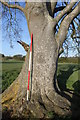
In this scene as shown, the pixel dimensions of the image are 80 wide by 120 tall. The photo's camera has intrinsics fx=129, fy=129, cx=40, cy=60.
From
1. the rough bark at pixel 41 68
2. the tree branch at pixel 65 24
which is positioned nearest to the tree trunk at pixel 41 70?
the rough bark at pixel 41 68

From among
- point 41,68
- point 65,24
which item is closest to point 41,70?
point 41,68

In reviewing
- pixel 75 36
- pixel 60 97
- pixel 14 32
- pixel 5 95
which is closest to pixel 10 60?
pixel 14 32

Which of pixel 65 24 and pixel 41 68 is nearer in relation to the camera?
pixel 41 68

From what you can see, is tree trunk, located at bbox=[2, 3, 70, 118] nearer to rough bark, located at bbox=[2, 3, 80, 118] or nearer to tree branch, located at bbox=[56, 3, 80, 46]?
rough bark, located at bbox=[2, 3, 80, 118]

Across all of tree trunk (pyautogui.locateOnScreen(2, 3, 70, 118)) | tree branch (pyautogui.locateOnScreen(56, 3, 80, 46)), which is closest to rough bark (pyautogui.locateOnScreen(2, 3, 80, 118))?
tree trunk (pyautogui.locateOnScreen(2, 3, 70, 118))

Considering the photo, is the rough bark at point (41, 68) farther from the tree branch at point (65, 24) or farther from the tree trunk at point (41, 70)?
the tree branch at point (65, 24)

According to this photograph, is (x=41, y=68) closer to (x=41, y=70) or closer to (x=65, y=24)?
(x=41, y=70)

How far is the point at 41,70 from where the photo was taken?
4773 millimetres

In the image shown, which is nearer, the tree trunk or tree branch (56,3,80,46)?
the tree trunk

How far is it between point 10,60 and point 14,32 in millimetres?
9334

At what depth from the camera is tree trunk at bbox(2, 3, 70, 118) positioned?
14.9 feet

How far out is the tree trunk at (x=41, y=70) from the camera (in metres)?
4.54

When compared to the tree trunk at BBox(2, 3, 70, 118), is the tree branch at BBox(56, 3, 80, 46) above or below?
above

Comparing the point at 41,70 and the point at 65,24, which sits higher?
the point at 65,24
